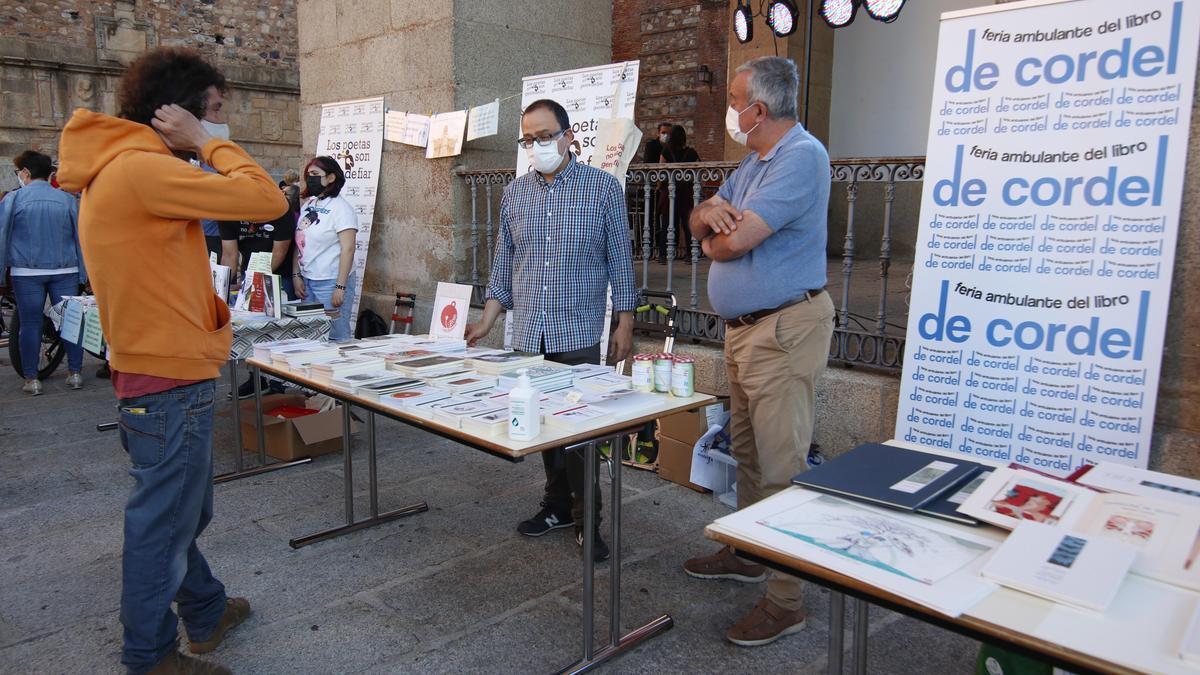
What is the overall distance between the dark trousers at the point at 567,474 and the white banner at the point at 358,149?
3.62 meters

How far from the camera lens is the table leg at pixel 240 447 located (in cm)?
430

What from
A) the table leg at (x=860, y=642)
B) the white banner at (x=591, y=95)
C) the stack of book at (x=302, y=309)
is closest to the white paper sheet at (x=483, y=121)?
the white banner at (x=591, y=95)

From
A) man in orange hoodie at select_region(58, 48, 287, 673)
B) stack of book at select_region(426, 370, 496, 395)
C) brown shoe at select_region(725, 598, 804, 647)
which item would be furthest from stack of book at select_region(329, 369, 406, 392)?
brown shoe at select_region(725, 598, 804, 647)

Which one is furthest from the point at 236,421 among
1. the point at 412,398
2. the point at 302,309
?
the point at 412,398

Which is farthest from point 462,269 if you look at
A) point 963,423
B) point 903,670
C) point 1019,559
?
point 1019,559

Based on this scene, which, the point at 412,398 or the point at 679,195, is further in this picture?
the point at 679,195

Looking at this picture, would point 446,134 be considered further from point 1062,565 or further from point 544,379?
point 1062,565

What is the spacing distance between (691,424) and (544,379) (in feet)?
4.70

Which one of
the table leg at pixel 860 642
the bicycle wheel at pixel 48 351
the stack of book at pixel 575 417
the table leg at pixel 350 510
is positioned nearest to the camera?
the table leg at pixel 860 642

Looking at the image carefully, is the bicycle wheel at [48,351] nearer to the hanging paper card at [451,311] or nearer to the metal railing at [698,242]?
the metal railing at [698,242]

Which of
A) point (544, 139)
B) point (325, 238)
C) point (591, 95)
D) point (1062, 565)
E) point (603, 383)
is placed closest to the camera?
point (1062, 565)

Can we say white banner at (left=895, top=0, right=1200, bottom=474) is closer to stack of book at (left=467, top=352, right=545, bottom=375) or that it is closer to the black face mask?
stack of book at (left=467, top=352, right=545, bottom=375)

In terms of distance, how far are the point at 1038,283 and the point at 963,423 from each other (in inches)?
24.7

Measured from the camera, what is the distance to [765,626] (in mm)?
2635
